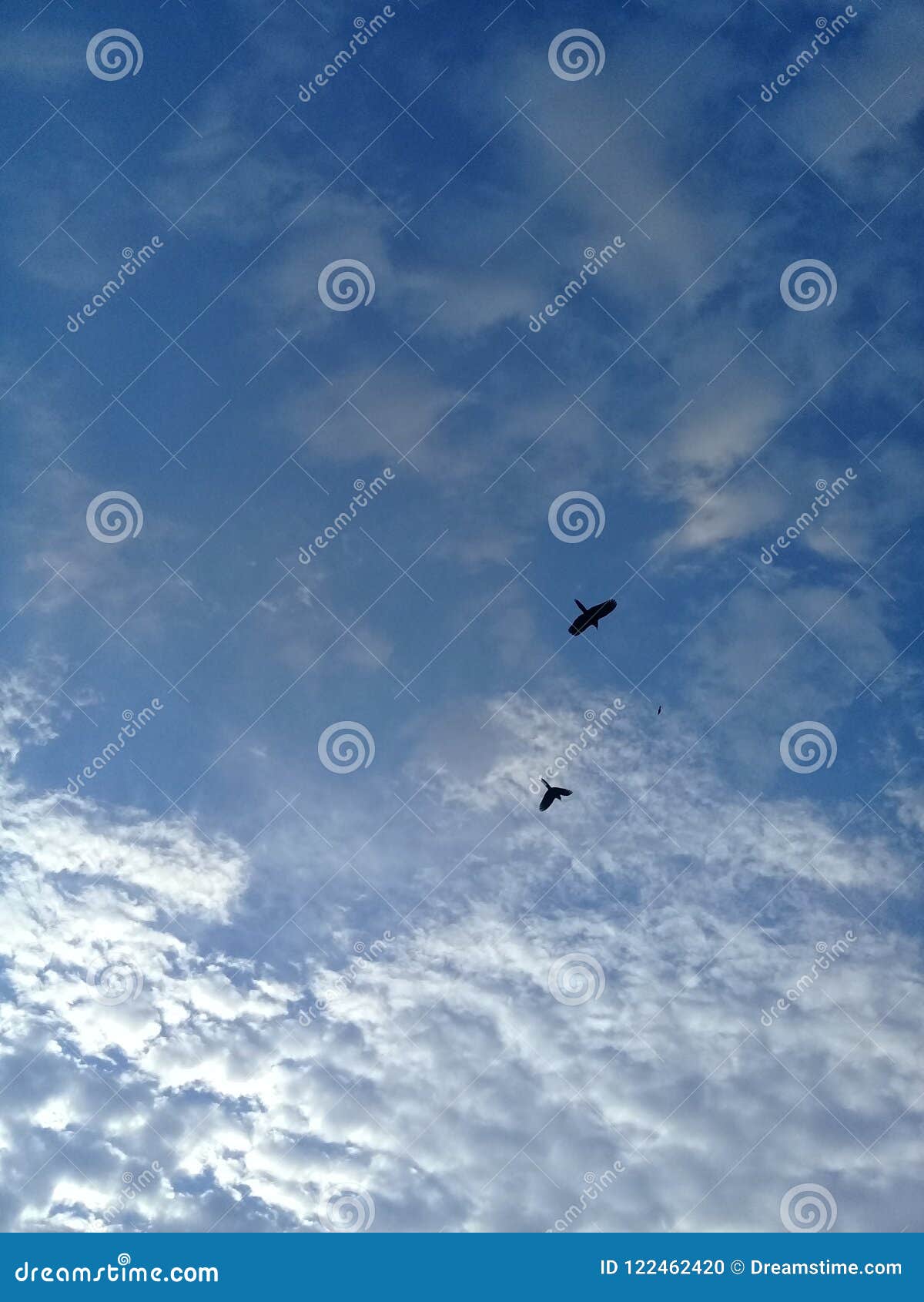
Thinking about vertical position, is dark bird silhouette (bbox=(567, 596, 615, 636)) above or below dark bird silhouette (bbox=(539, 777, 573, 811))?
above

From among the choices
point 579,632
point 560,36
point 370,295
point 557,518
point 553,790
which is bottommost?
point 553,790

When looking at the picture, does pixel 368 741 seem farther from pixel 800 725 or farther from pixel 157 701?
pixel 800 725

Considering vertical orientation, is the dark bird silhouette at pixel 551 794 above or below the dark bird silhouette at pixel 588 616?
below

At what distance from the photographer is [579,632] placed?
155ft

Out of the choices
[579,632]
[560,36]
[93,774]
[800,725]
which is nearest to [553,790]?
[579,632]

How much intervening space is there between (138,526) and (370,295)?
18602 millimetres

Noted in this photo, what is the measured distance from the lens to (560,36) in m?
47.4
